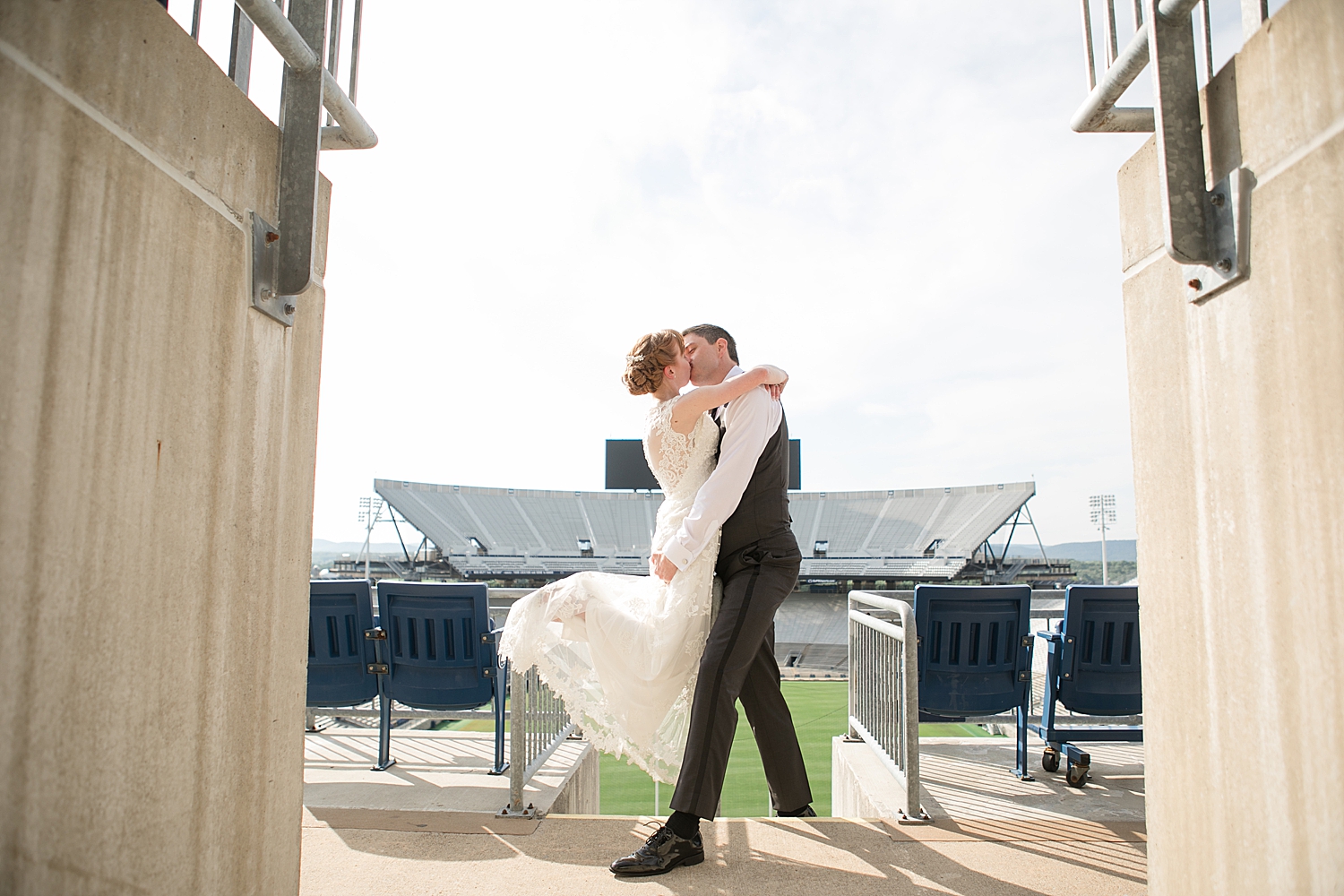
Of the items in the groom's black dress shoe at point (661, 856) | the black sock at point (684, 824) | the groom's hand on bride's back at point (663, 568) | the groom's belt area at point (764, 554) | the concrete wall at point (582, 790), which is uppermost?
the groom's belt area at point (764, 554)

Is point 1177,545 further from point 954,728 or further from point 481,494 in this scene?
point 481,494

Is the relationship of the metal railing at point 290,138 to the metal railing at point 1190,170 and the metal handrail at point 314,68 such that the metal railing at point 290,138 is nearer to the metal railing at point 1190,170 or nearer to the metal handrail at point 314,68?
the metal handrail at point 314,68

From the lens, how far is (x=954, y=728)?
9.08 metres

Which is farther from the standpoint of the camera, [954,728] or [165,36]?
[954,728]

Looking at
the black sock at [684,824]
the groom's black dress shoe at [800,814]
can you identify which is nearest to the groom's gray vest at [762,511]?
the black sock at [684,824]

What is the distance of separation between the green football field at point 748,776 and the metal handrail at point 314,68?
3738 millimetres

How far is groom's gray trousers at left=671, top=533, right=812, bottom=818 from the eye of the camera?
7.88 feet

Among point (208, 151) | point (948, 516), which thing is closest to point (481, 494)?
point (948, 516)

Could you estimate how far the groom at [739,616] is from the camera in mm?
2375

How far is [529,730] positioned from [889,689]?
1685mm

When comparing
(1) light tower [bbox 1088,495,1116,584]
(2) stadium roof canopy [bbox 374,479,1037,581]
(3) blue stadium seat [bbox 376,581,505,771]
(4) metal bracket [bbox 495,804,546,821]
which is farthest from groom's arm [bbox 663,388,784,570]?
(1) light tower [bbox 1088,495,1116,584]

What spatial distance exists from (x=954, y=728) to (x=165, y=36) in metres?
9.97

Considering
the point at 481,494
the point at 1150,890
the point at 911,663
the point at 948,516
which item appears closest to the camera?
the point at 1150,890

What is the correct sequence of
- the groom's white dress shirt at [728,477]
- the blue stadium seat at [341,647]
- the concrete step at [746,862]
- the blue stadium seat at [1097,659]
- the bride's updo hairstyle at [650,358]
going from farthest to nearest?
the blue stadium seat at [341,647] → the blue stadium seat at [1097,659] → the bride's updo hairstyle at [650,358] → the groom's white dress shirt at [728,477] → the concrete step at [746,862]
